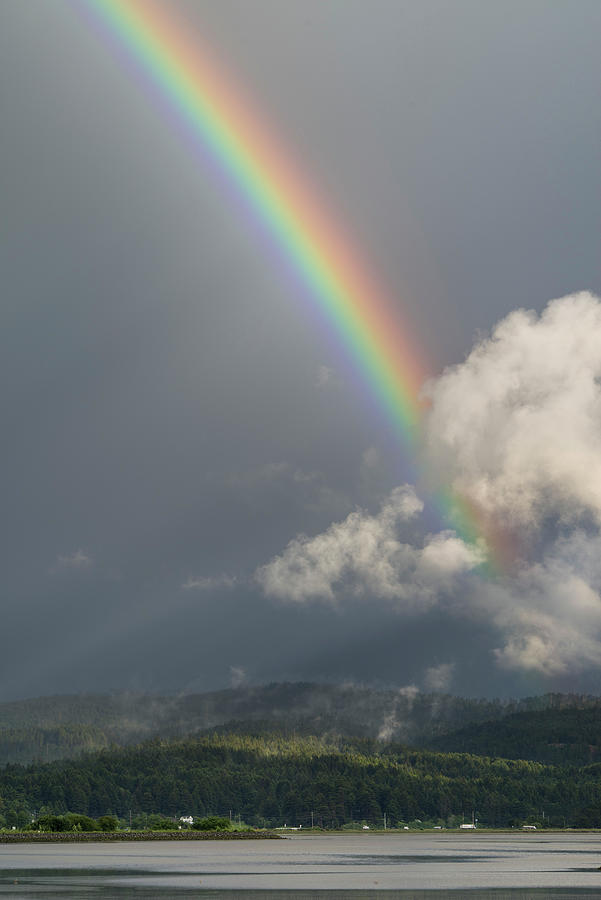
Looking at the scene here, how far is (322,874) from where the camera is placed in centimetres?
12738

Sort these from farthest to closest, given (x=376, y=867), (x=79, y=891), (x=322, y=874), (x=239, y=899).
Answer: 1. (x=376, y=867)
2. (x=322, y=874)
3. (x=79, y=891)
4. (x=239, y=899)

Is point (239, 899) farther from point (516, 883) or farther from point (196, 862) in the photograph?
point (196, 862)

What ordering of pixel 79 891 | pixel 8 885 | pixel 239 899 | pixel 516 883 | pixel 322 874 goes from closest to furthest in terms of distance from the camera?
1. pixel 239 899
2. pixel 79 891
3. pixel 8 885
4. pixel 516 883
5. pixel 322 874

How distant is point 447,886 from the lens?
10325 centimetres

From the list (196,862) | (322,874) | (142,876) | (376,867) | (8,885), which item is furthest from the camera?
(196,862)

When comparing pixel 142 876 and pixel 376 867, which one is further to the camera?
pixel 376 867

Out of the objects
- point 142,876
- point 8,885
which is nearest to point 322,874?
point 142,876

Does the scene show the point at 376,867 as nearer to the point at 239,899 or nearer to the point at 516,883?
the point at 516,883

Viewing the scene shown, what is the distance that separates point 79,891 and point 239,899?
1673 centimetres

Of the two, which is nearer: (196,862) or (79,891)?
(79,891)

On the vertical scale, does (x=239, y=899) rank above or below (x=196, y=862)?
below

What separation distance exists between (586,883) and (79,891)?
51802 mm

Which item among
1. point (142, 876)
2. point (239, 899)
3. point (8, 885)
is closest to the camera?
point (239, 899)

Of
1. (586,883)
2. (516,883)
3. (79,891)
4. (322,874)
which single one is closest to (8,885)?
(79,891)
